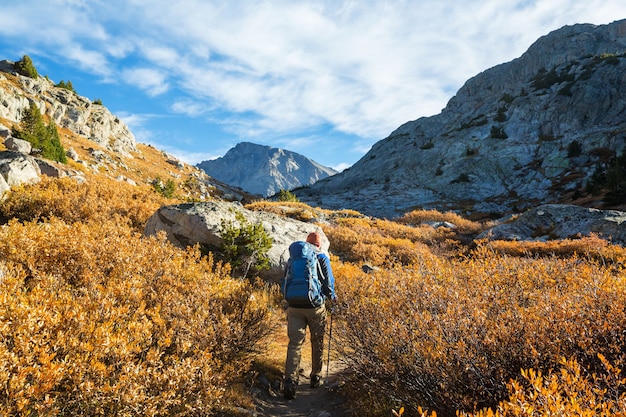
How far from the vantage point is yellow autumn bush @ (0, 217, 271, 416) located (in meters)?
2.85

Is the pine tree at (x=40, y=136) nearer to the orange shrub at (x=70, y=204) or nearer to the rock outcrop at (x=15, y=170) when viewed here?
the rock outcrop at (x=15, y=170)

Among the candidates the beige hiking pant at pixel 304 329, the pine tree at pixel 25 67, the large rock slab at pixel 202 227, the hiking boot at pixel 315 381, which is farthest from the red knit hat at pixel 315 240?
the pine tree at pixel 25 67

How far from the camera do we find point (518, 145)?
5075 centimetres

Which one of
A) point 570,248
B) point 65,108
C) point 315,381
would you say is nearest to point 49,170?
point 315,381

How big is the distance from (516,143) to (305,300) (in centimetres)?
5777

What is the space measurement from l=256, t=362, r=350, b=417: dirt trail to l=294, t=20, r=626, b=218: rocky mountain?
31.5 meters

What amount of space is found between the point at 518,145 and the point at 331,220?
145 ft

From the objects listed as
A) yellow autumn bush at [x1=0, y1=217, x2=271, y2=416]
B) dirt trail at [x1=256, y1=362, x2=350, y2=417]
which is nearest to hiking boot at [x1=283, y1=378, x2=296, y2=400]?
dirt trail at [x1=256, y1=362, x2=350, y2=417]

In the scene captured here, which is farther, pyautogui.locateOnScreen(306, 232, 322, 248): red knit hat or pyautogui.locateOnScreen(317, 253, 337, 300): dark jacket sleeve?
pyautogui.locateOnScreen(306, 232, 322, 248): red knit hat

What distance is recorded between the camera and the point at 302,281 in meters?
5.87

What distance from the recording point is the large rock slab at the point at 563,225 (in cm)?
1595

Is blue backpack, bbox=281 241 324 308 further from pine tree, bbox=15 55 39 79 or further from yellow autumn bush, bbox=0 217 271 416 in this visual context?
pine tree, bbox=15 55 39 79

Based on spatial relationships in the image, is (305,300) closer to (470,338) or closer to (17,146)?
(470,338)

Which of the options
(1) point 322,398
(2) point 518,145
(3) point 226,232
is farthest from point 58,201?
(2) point 518,145
